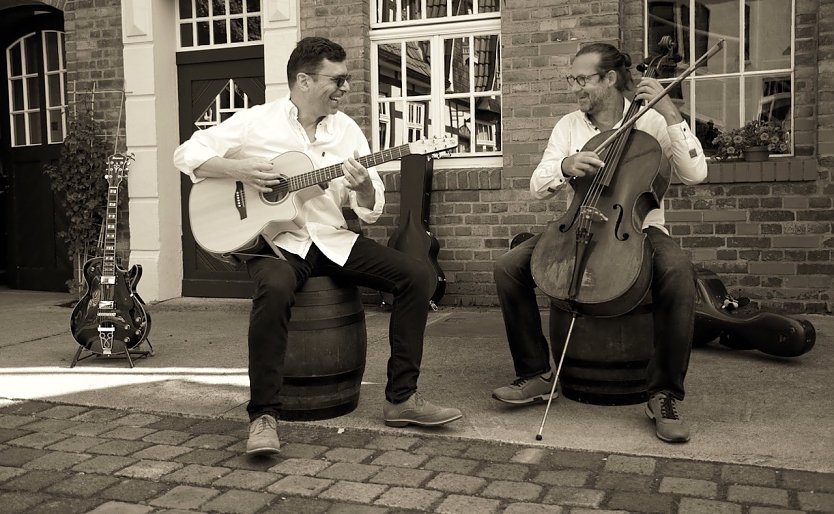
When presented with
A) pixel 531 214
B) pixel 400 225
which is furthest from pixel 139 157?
pixel 531 214

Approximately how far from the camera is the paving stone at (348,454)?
3.50 meters

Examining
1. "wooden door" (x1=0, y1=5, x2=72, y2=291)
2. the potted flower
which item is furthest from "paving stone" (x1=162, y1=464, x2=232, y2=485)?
"wooden door" (x1=0, y1=5, x2=72, y2=291)

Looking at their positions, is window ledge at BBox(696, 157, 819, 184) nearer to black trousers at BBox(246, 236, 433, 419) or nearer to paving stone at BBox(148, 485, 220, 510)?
black trousers at BBox(246, 236, 433, 419)

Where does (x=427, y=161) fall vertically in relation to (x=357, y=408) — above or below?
above

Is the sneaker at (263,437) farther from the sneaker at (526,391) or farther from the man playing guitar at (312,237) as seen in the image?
the sneaker at (526,391)

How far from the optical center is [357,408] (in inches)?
165

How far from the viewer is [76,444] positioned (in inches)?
149

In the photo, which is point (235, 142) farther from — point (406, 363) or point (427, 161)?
point (427, 161)

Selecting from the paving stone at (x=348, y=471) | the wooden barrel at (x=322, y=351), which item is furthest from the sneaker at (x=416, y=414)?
the paving stone at (x=348, y=471)

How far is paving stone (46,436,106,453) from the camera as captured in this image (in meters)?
3.72

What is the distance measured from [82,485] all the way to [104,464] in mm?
230

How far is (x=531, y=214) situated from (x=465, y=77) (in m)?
1.24

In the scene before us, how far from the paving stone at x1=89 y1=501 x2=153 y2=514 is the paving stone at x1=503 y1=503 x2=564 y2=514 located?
115cm

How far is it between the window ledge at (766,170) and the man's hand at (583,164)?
110 inches
